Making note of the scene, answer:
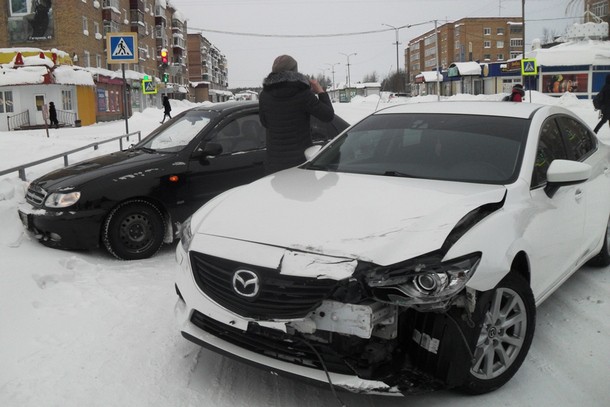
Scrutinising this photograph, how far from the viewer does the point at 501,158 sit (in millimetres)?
3617

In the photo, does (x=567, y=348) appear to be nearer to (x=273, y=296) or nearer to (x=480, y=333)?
(x=480, y=333)

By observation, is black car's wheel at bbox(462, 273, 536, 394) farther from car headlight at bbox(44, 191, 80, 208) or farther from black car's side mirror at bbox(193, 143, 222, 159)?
car headlight at bbox(44, 191, 80, 208)

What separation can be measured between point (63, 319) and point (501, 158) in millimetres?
3186

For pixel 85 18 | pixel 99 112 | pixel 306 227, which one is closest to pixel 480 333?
pixel 306 227

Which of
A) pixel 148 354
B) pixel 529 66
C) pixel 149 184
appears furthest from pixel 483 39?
pixel 148 354

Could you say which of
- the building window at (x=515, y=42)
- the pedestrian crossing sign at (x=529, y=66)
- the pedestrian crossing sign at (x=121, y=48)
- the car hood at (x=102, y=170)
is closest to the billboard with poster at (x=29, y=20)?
the pedestrian crossing sign at (x=529, y=66)

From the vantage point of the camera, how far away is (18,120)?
33.3 meters

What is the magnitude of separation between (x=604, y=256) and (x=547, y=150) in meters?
1.68

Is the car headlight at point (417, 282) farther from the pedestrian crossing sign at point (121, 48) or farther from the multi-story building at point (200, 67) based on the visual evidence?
the multi-story building at point (200, 67)

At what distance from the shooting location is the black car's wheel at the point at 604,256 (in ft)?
16.0

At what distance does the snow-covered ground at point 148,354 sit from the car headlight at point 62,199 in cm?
54

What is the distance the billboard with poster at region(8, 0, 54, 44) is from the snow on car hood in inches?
1616

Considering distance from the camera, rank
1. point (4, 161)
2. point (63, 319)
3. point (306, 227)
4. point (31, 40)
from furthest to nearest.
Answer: point (31, 40) → point (4, 161) → point (63, 319) → point (306, 227)

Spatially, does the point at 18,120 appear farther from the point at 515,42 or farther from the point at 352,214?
the point at 515,42
